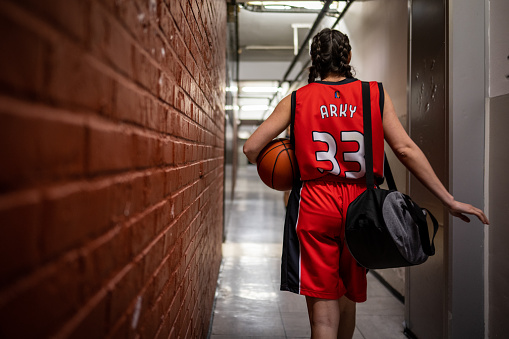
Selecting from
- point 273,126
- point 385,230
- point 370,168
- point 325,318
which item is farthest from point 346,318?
point 273,126

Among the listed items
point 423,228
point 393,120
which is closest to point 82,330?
point 423,228

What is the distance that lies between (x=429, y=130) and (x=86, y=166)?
6.59 feet

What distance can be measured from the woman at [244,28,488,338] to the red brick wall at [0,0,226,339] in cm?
69

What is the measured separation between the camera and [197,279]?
5.24 ft

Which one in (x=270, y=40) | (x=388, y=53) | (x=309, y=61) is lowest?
(x=388, y=53)

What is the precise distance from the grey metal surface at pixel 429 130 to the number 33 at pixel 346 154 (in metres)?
0.71

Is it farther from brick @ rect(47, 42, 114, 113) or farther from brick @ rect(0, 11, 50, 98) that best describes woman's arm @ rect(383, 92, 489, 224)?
brick @ rect(0, 11, 50, 98)

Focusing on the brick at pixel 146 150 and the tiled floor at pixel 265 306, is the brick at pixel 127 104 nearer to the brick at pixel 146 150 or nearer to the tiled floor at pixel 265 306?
the brick at pixel 146 150

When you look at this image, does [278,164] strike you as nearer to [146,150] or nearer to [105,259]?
[146,150]

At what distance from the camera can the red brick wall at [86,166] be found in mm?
347

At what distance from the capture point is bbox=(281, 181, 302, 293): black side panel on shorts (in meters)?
1.49

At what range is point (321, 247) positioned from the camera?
1452mm

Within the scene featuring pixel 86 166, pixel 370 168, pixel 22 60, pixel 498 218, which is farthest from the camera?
pixel 498 218

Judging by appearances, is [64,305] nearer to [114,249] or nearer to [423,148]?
[114,249]
